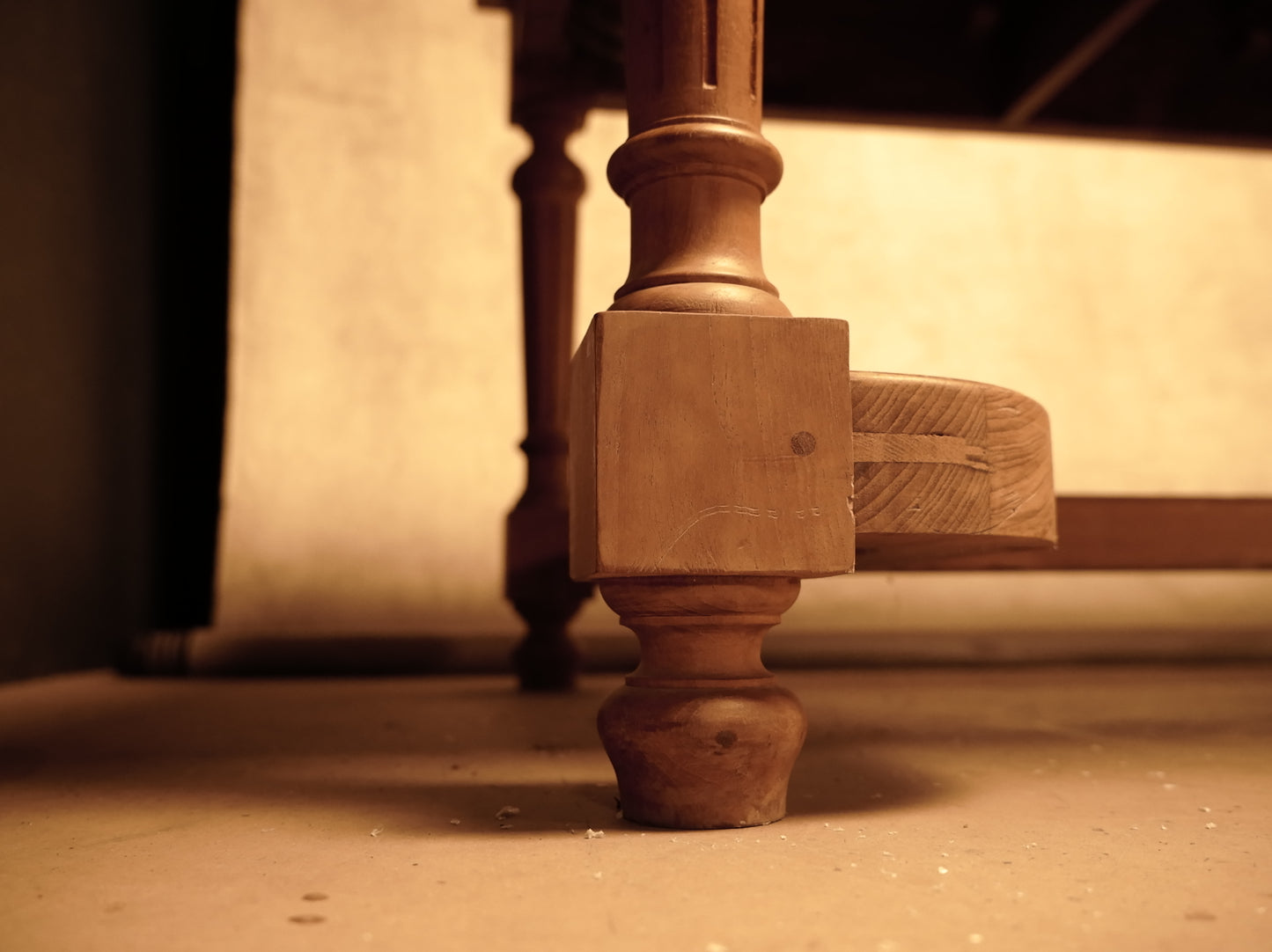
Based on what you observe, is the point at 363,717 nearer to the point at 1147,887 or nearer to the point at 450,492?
the point at 1147,887

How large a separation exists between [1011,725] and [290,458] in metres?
1.52

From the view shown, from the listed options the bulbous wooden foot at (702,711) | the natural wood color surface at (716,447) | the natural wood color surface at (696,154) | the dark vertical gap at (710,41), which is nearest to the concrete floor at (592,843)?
the bulbous wooden foot at (702,711)

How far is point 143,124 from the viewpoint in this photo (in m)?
Result: 2.11

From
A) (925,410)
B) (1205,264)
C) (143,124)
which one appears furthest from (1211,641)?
A: (143,124)

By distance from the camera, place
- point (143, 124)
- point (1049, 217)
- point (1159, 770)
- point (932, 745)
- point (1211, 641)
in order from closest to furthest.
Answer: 1. point (1159, 770)
2. point (932, 745)
3. point (1211, 641)
4. point (143, 124)
5. point (1049, 217)

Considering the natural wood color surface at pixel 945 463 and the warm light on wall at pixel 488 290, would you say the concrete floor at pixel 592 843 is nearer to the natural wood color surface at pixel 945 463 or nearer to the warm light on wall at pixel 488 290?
the natural wood color surface at pixel 945 463

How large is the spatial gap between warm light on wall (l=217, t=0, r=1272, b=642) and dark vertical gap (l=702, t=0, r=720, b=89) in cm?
148

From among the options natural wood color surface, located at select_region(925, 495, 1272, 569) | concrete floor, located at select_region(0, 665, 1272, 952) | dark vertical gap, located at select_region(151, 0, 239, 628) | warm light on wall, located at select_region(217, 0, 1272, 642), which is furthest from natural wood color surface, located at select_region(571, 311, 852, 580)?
dark vertical gap, located at select_region(151, 0, 239, 628)

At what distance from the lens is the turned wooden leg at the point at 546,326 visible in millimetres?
1404

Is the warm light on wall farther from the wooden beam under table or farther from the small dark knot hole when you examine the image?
the small dark knot hole

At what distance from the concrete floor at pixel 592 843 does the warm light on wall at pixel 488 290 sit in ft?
3.51

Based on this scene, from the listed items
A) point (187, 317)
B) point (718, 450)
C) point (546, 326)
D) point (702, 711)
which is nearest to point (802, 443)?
point (718, 450)

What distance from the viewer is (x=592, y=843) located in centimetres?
58

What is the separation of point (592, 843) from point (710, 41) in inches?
17.8
